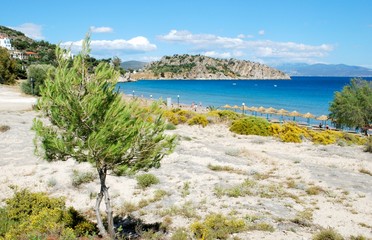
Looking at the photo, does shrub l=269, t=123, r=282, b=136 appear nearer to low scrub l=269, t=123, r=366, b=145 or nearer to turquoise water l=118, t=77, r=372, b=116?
low scrub l=269, t=123, r=366, b=145

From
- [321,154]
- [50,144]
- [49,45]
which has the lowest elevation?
[321,154]

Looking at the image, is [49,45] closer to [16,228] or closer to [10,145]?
[10,145]

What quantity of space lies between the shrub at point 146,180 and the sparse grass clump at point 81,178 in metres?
2.23

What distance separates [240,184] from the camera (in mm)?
15016

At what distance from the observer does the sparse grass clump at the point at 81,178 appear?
1478 cm

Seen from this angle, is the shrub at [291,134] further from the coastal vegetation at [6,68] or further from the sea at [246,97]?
the coastal vegetation at [6,68]

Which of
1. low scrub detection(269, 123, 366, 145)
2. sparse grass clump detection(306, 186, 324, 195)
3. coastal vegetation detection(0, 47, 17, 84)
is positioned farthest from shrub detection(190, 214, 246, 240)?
coastal vegetation detection(0, 47, 17, 84)

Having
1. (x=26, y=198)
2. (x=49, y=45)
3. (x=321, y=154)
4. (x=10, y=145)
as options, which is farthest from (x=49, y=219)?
(x=49, y=45)

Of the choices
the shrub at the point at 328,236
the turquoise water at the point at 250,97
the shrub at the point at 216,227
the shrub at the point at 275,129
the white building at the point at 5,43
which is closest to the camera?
the shrub at the point at 328,236

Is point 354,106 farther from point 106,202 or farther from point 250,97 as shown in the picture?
point 250,97

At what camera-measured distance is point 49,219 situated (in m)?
9.60

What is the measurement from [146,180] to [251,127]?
16.7 meters

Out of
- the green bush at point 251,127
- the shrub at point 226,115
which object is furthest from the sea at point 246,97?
the green bush at point 251,127

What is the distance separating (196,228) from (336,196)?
6909 mm
